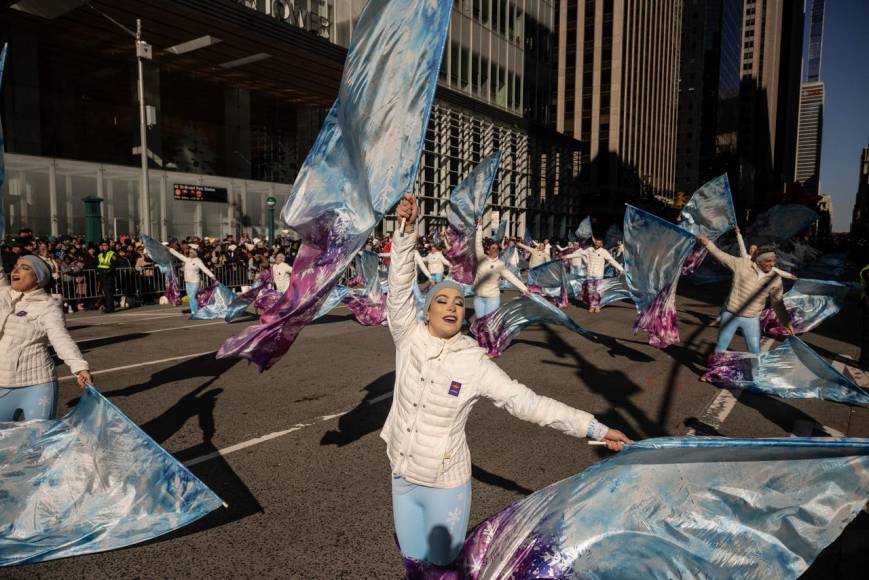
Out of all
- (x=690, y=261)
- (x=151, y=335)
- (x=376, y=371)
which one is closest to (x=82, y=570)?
(x=376, y=371)

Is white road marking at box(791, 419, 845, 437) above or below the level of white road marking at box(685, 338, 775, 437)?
above

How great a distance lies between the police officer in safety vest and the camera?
15523 mm

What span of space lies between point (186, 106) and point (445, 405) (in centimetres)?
2875

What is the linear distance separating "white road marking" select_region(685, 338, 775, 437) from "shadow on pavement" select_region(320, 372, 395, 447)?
132 inches

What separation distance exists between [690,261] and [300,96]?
76.4ft

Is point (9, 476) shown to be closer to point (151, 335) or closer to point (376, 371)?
point (376, 371)

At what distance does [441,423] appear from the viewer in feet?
9.55

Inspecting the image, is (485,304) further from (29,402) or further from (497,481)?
(29,402)

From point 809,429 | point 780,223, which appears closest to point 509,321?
point 809,429

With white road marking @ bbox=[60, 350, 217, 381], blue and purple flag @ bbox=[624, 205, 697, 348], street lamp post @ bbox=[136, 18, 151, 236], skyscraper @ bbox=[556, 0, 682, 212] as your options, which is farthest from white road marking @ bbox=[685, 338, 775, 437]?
skyscraper @ bbox=[556, 0, 682, 212]

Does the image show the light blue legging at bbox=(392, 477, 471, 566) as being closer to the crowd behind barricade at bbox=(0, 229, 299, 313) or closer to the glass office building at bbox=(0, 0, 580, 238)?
the crowd behind barricade at bbox=(0, 229, 299, 313)

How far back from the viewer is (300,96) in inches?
1193

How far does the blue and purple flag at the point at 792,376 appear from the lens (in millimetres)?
6762

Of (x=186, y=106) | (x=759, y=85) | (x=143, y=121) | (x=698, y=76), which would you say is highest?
(x=759, y=85)
